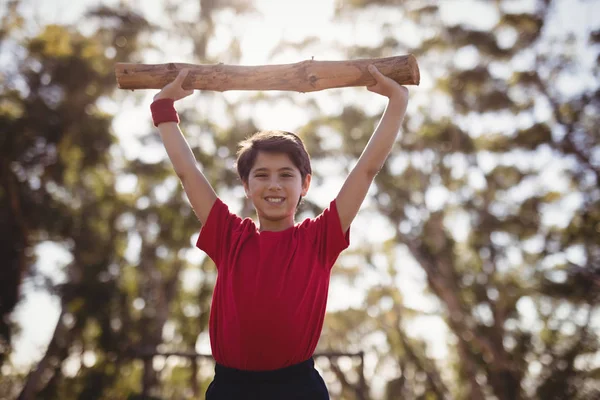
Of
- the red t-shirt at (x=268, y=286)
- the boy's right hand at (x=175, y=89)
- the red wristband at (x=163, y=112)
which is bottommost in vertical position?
the red t-shirt at (x=268, y=286)

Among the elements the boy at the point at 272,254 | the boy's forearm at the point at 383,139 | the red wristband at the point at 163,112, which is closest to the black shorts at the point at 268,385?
the boy at the point at 272,254

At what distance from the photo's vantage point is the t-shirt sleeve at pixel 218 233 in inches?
84.0

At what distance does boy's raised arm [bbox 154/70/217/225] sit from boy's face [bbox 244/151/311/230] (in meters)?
0.18

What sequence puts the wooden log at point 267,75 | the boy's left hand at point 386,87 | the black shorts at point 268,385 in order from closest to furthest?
the black shorts at point 268,385 < the boy's left hand at point 386,87 < the wooden log at point 267,75

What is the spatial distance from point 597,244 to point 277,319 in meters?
13.8

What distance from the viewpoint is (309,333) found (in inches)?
76.9

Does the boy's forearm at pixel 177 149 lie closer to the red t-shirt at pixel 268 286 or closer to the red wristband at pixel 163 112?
the red wristband at pixel 163 112

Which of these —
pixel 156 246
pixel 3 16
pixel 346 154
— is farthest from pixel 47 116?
pixel 346 154

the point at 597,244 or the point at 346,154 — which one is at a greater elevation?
the point at 346,154

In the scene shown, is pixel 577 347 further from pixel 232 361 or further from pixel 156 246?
pixel 232 361

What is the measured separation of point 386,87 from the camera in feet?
7.94

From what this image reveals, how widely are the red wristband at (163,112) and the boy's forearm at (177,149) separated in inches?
0.9

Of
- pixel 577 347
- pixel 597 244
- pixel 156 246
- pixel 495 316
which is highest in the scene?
pixel 156 246

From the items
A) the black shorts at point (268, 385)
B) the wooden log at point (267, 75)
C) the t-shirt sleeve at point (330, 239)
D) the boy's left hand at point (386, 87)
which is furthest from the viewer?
the wooden log at point (267, 75)
